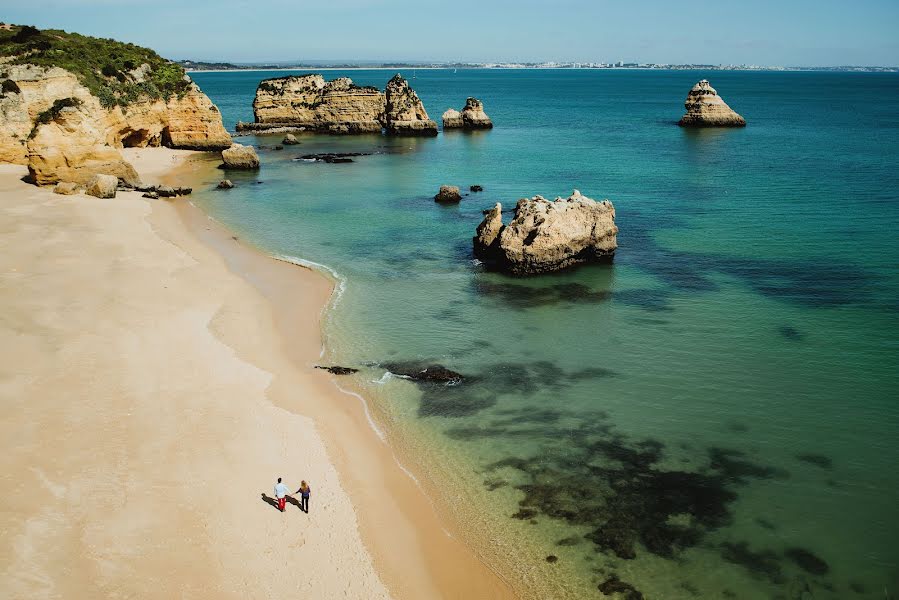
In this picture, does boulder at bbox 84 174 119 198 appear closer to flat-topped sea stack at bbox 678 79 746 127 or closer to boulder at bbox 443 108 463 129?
boulder at bbox 443 108 463 129

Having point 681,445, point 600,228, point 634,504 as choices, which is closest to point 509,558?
point 634,504

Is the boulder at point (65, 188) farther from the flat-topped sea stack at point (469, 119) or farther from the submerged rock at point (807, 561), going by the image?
the flat-topped sea stack at point (469, 119)

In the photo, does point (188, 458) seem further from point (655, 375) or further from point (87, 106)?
point (87, 106)

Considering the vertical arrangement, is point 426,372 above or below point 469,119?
below

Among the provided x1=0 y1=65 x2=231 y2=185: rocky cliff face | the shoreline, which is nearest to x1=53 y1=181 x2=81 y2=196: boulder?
x1=0 y1=65 x2=231 y2=185: rocky cliff face

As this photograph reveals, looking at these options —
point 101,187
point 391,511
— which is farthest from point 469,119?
point 391,511

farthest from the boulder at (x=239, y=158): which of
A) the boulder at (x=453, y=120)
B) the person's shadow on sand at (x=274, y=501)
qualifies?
the person's shadow on sand at (x=274, y=501)
